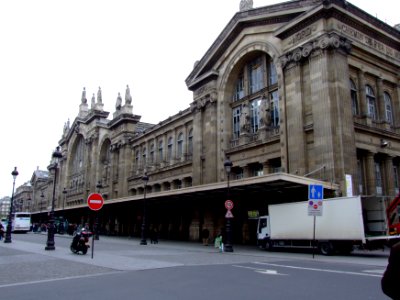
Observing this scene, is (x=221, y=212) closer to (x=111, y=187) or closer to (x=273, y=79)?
(x=273, y=79)

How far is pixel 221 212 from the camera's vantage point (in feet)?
117

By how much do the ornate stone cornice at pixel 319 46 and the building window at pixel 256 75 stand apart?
4.62 metres

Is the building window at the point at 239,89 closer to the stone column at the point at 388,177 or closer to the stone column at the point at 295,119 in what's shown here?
the stone column at the point at 295,119

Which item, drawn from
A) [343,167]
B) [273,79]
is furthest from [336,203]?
[273,79]

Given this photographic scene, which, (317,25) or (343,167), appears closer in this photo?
(343,167)

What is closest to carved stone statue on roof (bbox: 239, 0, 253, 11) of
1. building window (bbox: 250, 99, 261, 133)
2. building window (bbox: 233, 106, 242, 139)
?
building window (bbox: 250, 99, 261, 133)

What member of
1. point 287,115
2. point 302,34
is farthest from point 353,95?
point 302,34

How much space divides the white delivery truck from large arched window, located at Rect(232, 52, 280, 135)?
10.2 m

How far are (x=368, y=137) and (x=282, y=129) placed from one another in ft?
19.9

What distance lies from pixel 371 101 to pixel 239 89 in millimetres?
11434

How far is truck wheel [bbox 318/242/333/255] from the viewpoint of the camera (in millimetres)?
21158

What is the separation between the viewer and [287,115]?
30156 millimetres

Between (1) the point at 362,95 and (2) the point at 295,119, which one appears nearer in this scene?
(2) the point at 295,119

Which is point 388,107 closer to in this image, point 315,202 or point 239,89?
point 239,89
